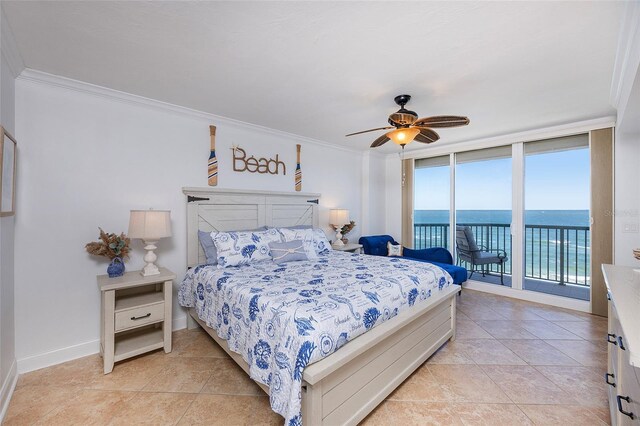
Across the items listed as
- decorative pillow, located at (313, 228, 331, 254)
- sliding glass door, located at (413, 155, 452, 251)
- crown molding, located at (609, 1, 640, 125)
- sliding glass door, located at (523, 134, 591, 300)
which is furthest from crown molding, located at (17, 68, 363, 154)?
sliding glass door, located at (523, 134, 591, 300)

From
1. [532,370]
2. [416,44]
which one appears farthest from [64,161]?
[532,370]

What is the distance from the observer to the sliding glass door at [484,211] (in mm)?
4309

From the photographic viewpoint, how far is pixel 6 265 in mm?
1963

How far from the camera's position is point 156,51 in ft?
6.43

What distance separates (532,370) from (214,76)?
11.9 ft

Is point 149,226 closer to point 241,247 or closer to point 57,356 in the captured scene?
point 241,247

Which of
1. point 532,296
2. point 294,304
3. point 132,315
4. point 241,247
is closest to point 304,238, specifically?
point 241,247

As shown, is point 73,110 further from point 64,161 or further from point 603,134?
point 603,134

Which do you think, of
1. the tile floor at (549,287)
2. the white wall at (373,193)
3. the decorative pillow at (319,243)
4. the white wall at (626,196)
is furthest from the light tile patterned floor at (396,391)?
the white wall at (373,193)

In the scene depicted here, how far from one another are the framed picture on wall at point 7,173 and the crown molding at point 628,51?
3.79 meters

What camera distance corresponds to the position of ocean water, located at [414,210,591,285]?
4.09m

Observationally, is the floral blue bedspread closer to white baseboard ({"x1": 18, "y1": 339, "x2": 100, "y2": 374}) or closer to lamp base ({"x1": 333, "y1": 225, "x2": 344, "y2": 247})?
white baseboard ({"x1": 18, "y1": 339, "x2": 100, "y2": 374})

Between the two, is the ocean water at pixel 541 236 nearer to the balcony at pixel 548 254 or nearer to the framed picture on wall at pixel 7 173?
the balcony at pixel 548 254

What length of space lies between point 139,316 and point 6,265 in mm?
950
